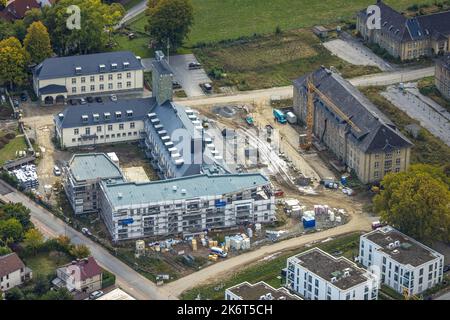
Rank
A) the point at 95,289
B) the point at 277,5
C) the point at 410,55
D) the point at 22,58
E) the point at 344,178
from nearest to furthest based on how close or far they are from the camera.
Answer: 1. the point at 95,289
2. the point at 344,178
3. the point at 22,58
4. the point at 410,55
5. the point at 277,5

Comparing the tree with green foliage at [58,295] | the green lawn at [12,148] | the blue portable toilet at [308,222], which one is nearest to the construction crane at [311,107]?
the blue portable toilet at [308,222]

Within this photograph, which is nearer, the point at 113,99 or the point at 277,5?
the point at 113,99

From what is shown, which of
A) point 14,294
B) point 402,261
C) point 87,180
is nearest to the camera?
point 14,294

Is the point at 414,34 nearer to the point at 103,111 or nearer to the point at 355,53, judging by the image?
the point at 355,53

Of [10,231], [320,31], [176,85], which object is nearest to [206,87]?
[176,85]

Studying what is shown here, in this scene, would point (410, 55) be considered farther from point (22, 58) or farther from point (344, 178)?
point (22, 58)

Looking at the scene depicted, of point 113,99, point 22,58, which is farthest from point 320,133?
point 22,58
